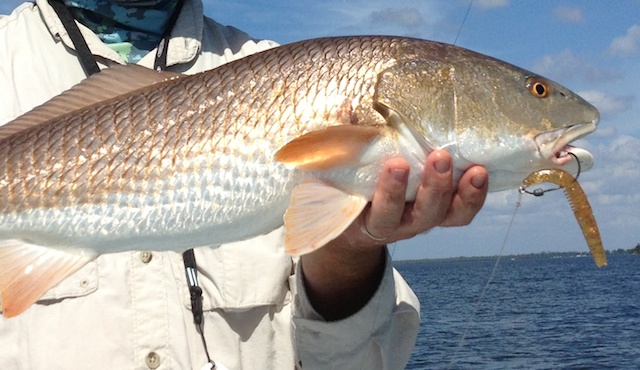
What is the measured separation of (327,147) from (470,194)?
64 centimetres

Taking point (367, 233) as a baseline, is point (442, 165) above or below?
above

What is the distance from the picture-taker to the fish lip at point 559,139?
131 inches

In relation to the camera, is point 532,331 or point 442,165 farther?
point 532,331

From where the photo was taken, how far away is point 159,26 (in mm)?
→ 4762

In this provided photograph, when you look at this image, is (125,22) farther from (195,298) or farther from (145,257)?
(195,298)

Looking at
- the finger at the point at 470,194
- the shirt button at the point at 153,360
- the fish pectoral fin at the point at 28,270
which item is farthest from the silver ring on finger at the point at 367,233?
the shirt button at the point at 153,360

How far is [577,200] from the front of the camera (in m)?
3.39

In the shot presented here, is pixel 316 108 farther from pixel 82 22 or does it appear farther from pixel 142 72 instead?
pixel 82 22

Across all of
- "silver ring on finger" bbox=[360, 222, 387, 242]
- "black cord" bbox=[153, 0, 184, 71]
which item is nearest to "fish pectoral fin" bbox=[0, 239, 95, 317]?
"silver ring on finger" bbox=[360, 222, 387, 242]

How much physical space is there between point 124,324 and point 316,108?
Result: 64.6 inches

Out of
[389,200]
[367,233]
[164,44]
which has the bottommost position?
[367,233]

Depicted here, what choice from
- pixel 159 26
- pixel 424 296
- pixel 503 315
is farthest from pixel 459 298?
pixel 159 26

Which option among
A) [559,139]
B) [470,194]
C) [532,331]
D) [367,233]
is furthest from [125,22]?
[532,331]

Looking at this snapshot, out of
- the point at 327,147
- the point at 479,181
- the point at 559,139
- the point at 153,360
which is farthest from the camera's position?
the point at 153,360
